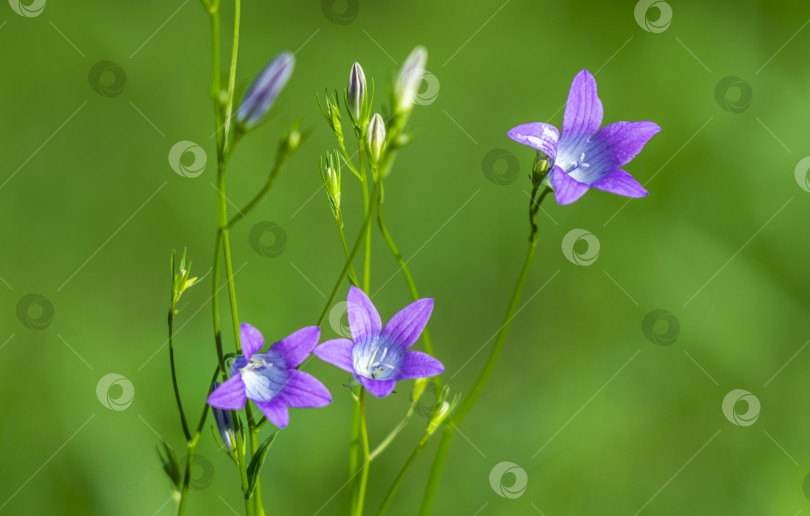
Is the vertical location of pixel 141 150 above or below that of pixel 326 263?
below

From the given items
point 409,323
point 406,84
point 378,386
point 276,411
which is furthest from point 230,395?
point 406,84

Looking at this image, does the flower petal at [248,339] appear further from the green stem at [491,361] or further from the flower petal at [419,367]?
the green stem at [491,361]

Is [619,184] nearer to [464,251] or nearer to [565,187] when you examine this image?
[565,187]

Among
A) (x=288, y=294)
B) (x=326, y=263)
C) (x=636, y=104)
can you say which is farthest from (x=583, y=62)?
(x=288, y=294)

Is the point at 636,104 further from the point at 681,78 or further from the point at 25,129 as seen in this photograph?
the point at 25,129

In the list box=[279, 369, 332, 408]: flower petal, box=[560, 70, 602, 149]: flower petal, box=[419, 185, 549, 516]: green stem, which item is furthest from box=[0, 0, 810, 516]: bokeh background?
box=[560, 70, 602, 149]: flower petal

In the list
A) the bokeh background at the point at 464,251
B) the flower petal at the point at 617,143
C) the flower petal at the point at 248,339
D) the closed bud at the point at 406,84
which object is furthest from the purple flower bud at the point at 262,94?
the bokeh background at the point at 464,251
